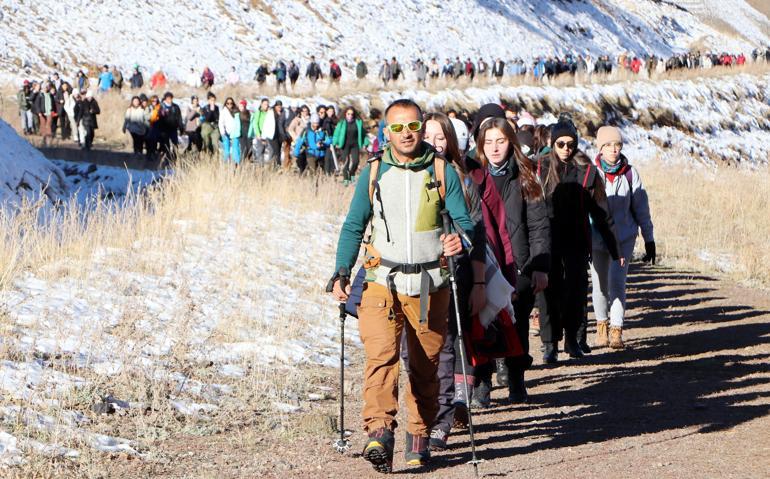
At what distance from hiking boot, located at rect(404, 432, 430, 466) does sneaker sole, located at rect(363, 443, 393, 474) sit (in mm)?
220

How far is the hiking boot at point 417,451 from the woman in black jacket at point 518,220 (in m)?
1.53

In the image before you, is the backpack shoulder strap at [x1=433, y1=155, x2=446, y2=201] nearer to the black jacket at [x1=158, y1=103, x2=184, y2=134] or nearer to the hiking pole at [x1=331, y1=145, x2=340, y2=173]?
the hiking pole at [x1=331, y1=145, x2=340, y2=173]

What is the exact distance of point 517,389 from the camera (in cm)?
776

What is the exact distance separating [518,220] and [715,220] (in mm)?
14224

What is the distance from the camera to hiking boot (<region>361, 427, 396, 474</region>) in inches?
217

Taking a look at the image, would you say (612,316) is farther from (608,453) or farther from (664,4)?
(664,4)

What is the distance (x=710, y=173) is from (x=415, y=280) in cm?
2446

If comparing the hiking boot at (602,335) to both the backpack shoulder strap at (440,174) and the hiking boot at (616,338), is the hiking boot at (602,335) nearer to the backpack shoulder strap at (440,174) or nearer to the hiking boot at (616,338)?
the hiking boot at (616,338)

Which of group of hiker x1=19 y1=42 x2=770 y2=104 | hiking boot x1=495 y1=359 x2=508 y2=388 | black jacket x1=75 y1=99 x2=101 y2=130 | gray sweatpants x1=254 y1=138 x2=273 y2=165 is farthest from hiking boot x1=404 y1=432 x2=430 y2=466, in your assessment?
group of hiker x1=19 y1=42 x2=770 y2=104

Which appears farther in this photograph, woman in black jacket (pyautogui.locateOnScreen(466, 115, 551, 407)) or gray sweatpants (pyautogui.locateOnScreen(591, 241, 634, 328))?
gray sweatpants (pyautogui.locateOnScreen(591, 241, 634, 328))

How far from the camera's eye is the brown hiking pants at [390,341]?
5570 mm

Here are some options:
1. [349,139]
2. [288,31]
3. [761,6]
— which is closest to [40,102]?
[349,139]

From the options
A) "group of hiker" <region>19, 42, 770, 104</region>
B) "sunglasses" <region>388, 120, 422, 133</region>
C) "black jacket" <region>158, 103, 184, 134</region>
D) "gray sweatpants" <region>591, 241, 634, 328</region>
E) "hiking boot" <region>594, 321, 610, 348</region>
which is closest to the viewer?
"sunglasses" <region>388, 120, 422, 133</region>

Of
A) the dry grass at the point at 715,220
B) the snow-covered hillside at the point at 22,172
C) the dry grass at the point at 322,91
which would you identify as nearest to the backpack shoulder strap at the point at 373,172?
the snow-covered hillside at the point at 22,172
